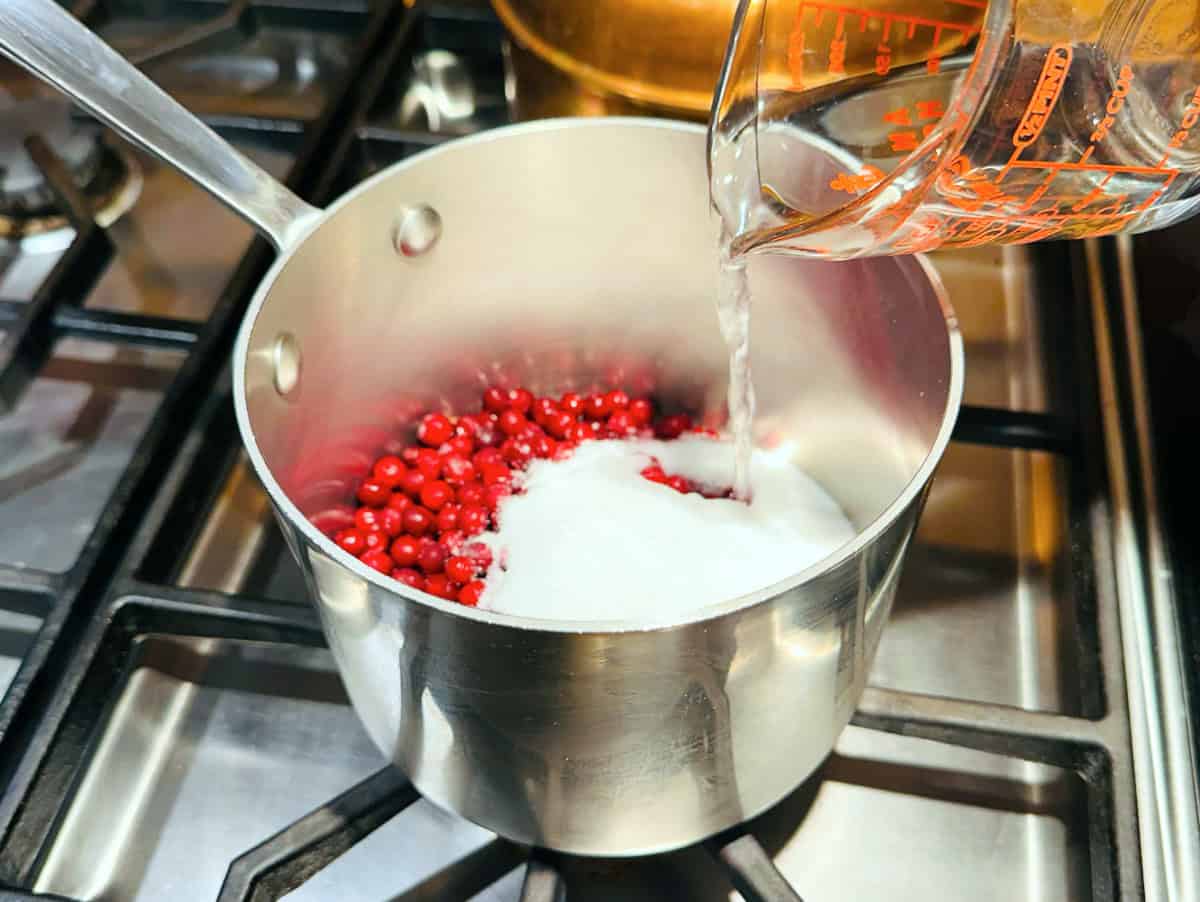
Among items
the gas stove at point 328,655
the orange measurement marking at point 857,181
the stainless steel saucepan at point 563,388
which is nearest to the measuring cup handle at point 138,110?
the stainless steel saucepan at point 563,388

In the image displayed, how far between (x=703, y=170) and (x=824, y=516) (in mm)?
183

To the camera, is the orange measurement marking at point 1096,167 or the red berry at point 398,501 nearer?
the orange measurement marking at point 1096,167

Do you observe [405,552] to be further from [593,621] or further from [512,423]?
[593,621]

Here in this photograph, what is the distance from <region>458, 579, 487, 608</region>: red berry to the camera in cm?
53

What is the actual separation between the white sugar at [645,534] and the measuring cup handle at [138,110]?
0.18m

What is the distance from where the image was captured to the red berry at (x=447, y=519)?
597 mm

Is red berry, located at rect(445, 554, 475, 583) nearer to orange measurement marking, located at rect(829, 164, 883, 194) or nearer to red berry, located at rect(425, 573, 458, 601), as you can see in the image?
red berry, located at rect(425, 573, 458, 601)

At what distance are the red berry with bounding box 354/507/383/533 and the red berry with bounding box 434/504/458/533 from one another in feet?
0.10

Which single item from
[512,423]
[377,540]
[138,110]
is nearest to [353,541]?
[377,540]

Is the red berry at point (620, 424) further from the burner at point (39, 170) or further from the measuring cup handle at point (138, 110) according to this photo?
the burner at point (39, 170)

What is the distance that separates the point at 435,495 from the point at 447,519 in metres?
0.02

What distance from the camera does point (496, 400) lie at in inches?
25.9

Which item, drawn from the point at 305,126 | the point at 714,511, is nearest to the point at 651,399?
the point at 714,511

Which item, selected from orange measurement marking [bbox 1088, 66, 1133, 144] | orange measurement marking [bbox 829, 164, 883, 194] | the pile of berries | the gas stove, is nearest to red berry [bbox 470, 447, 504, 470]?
the pile of berries
